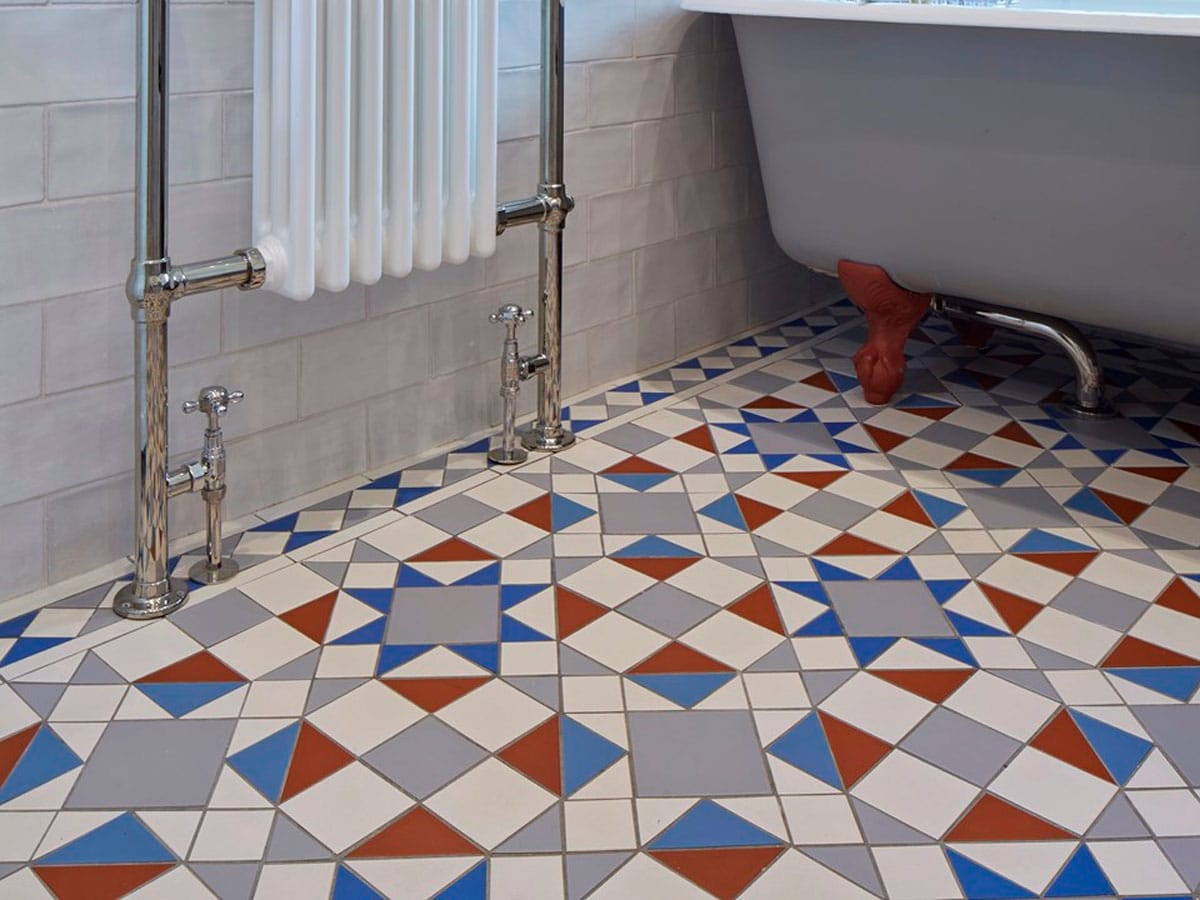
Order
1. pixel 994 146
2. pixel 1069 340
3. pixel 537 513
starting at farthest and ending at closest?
pixel 1069 340 → pixel 994 146 → pixel 537 513

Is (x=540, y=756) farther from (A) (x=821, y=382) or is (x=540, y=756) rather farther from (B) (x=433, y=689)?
(A) (x=821, y=382)

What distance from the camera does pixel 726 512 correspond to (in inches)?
80.0

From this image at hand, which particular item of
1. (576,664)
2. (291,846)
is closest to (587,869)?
(291,846)

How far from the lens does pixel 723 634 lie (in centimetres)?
168

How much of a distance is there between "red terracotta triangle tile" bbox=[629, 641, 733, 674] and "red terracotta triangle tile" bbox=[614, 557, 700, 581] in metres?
0.20

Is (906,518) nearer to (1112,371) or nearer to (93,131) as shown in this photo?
(1112,371)

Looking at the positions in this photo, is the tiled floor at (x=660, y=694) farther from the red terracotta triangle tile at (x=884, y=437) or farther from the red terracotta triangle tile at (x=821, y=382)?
the red terracotta triangle tile at (x=821, y=382)

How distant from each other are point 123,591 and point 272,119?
62 centimetres

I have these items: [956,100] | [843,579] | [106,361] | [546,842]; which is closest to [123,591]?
[106,361]

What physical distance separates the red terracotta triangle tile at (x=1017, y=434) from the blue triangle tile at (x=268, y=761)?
140cm

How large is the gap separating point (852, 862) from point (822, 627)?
0.47 m

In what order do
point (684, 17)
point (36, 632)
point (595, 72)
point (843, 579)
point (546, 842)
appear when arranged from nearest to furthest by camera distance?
point (546, 842) → point (36, 632) → point (843, 579) → point (595, 72) → point (684, 17)

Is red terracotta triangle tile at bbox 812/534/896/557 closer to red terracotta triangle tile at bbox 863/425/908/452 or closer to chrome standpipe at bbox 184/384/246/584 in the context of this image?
red terracotta triangle tile at bbox 863/425/908/452

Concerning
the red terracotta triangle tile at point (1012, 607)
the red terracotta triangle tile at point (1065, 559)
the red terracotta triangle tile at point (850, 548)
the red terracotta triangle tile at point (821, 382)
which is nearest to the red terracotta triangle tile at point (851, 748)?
the red terracotta triangle tile at point (1012, 607)
